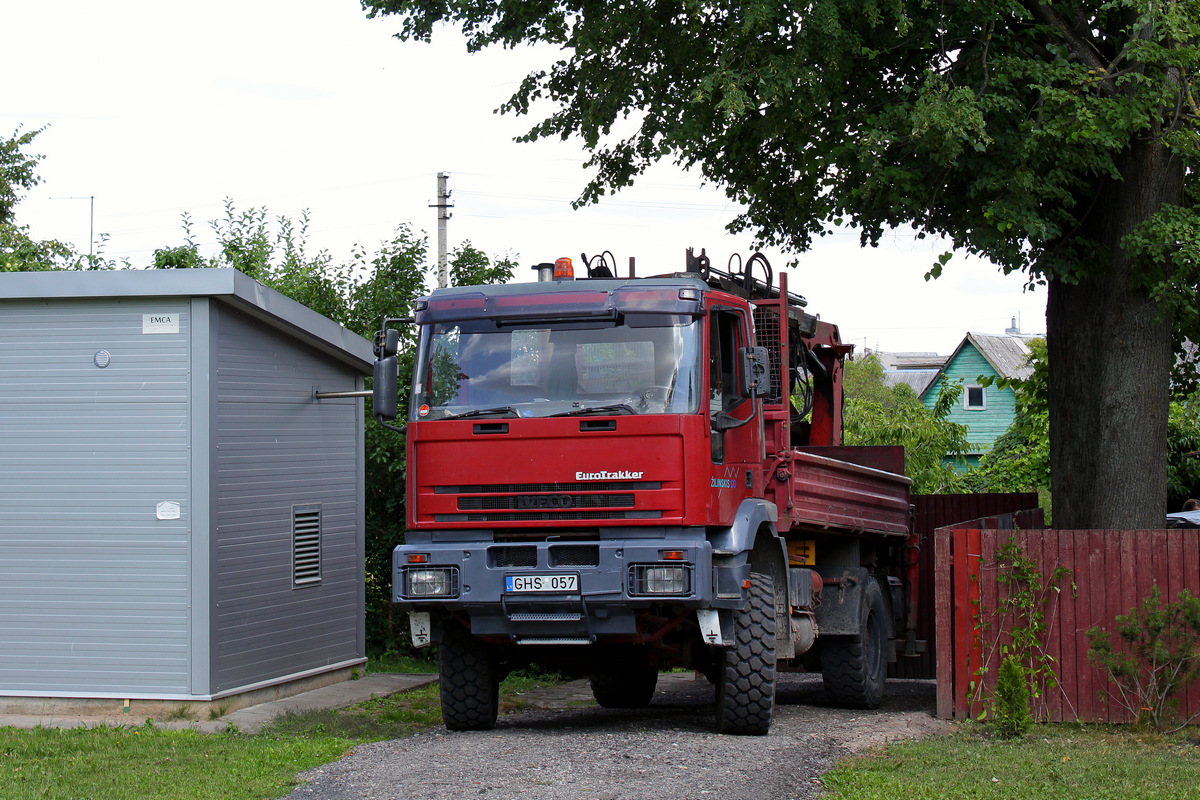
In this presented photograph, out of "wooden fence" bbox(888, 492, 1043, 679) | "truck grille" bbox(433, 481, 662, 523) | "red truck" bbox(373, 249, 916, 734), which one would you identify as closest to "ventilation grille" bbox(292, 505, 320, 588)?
"red truck" bbox(373, 249, 916, 734)

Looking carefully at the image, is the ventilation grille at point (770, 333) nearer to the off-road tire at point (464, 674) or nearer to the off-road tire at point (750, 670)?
the off-road tire at point (750, 670)

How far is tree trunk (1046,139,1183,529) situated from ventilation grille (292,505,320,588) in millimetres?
7473

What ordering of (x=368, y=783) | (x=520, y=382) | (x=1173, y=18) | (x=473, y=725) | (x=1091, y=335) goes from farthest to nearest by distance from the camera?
(x=1091, y=335) → (x=1173, y=18) → (x=473, y=725) → (x=520, y=382) → (x=368, y=783)

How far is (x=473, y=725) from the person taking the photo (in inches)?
389

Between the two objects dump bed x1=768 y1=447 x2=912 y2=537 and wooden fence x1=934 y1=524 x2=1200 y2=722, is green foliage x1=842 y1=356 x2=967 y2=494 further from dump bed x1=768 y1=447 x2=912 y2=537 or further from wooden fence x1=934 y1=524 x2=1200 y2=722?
wooden fence x1=934 y1=524 x2=1200 y2=722

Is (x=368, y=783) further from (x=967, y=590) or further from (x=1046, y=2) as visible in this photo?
(x=1046, y=2)

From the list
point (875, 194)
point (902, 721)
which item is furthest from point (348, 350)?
point (902, 721)

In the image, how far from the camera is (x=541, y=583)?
877 cm

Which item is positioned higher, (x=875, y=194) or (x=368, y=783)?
(x=875, y=194)

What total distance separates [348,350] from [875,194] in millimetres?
5391

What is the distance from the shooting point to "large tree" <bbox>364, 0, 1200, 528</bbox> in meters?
11.3

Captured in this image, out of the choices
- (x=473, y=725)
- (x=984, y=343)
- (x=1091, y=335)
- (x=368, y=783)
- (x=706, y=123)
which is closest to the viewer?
(x=368, y=783)

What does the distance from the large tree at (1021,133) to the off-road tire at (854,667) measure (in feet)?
8.19

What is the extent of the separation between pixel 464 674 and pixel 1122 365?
6785 mm
